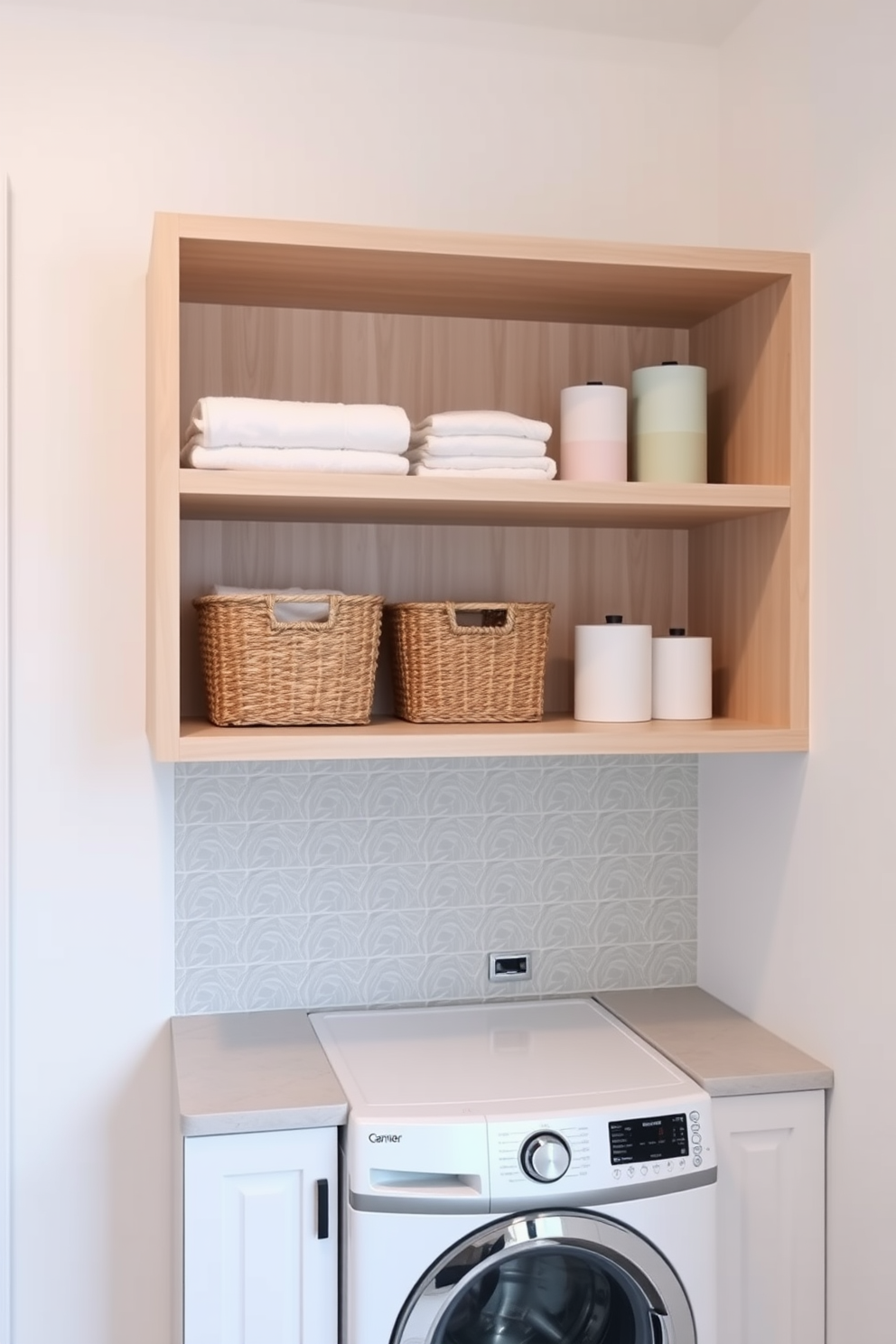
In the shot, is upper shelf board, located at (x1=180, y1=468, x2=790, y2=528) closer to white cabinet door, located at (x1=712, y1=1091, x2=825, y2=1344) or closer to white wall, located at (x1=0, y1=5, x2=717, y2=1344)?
white wall, located at (x1=0, y1=5, x2=717, y2=1344)

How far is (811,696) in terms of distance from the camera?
2.03 m

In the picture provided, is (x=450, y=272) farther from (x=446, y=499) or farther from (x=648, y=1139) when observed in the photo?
(x=648, y=1139)

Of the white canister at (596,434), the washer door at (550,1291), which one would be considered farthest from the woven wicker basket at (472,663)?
the washer door at (550,1291)

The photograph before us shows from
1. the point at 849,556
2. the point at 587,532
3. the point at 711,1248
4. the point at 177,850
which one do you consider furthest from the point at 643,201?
the point at 711,1248

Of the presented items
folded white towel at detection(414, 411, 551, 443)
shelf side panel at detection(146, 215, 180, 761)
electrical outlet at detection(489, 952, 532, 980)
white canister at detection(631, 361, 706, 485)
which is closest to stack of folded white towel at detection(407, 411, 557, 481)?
folded white towel at detection(414, 411, 551, 443)

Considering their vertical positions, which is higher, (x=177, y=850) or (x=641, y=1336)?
(x=177, y=850)

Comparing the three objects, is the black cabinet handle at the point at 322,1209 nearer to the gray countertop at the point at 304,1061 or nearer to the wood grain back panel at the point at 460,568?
the gray countertop at the point at 304,1061

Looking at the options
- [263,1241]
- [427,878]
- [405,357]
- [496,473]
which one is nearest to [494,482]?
[496,473]

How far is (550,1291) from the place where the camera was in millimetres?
1838

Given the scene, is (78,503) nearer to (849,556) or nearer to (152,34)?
(152,34)

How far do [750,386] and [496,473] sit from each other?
1.69ft

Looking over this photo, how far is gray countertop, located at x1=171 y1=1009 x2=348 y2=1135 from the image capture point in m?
1.79

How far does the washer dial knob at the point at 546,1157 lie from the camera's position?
174 centimetres

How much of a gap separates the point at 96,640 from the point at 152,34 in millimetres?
1020
